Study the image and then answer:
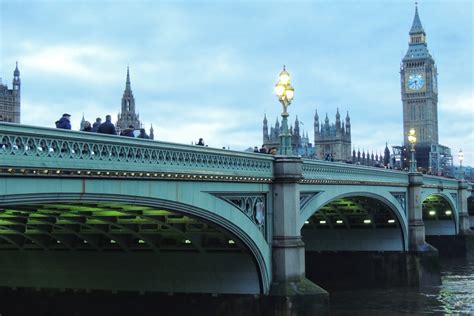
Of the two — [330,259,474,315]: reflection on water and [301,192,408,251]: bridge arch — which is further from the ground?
[301,192,408,251]: bridge arch

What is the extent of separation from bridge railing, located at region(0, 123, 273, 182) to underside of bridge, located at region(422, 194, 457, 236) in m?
44.2

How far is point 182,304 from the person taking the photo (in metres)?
26.7

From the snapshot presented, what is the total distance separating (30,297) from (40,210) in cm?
1072

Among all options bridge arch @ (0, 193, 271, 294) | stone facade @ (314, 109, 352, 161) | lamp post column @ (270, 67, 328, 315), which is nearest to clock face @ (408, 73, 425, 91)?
stone facade @ (314, 109, 352, 161)

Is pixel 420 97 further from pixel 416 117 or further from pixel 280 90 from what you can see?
pixel 280 90

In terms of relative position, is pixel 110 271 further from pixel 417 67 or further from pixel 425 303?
pixel 417 67

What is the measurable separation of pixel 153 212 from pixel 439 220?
49.5 metres

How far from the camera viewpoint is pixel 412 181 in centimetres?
4606

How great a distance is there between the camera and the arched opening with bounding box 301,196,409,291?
4500 centimetres

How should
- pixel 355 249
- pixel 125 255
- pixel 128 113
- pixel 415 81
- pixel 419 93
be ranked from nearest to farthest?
pixel 125 255, pixel 355 249, pixel 128 113, pixel 415 81, pixel 419 93

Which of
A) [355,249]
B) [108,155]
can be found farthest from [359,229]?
[108,155]

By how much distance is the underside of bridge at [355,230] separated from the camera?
44250 millimetres

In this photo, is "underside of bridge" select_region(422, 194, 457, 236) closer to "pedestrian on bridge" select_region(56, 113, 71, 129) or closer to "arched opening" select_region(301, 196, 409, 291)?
"arched opening" select_region(301, 196, 409, 291)

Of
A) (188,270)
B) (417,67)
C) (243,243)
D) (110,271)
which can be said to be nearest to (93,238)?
(110,271)
